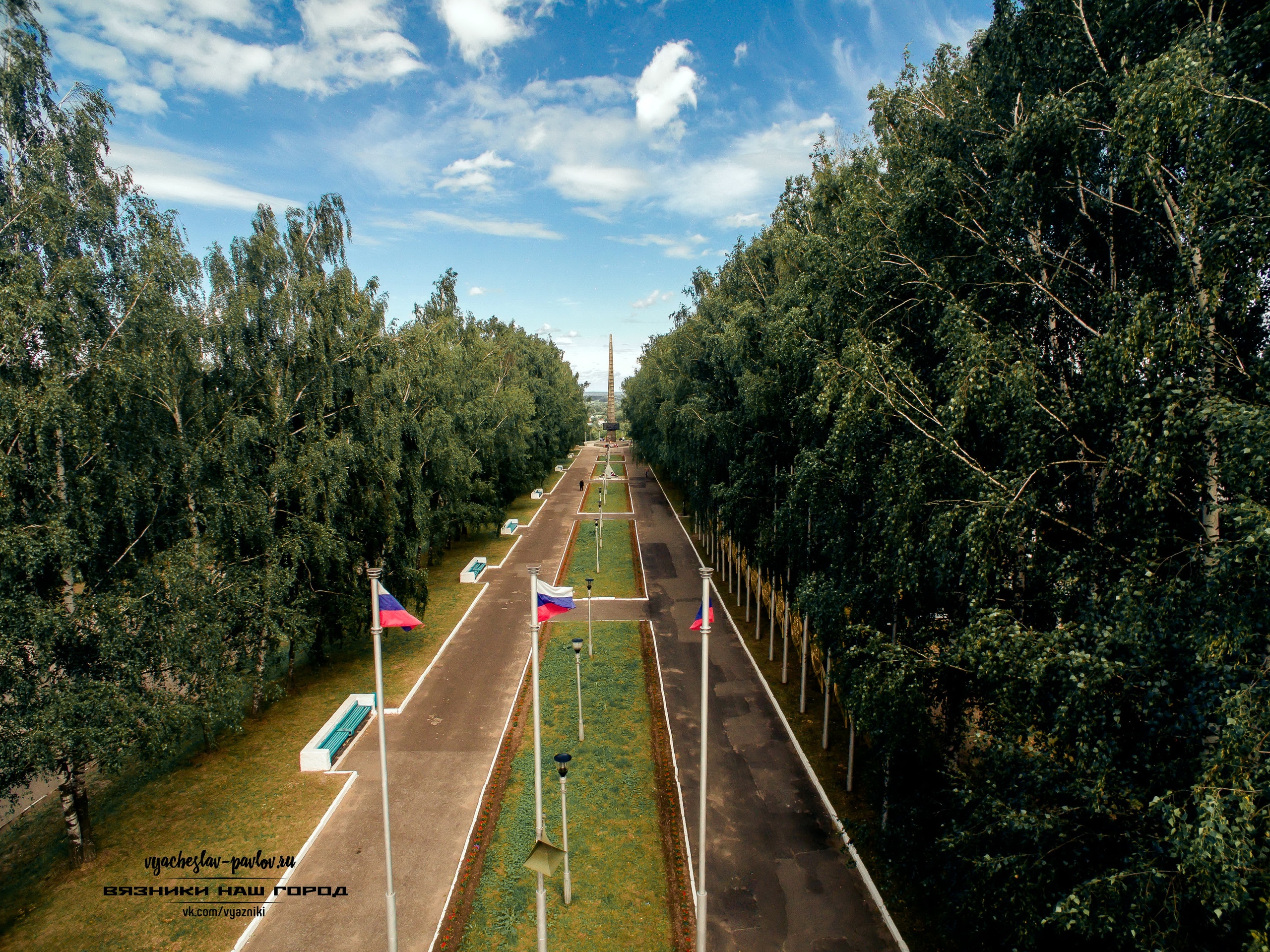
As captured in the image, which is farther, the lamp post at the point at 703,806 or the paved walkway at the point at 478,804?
the paved walkway at the point at 478,804

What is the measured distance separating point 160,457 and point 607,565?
20.9m

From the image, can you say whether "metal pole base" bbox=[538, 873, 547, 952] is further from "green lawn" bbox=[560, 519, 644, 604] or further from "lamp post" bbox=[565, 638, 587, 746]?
"green lawn" bbox=[560, 519, 644, 604]

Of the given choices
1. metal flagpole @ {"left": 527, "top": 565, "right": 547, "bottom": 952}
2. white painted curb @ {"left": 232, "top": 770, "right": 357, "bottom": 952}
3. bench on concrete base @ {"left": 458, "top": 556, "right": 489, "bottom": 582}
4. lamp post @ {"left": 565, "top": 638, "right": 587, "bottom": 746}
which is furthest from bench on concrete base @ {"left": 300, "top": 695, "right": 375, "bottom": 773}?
bench on concrete base @ {"left": 458, "top": 556, "right": 489, "bottom": 582}

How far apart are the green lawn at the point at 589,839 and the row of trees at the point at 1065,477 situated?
13.9 feet

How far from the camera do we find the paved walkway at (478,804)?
976cm

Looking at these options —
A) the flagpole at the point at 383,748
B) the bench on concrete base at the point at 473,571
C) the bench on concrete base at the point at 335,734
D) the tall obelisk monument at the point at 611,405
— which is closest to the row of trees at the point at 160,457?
the bench on concrete base at the point at 335,734

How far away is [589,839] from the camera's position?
1168cm

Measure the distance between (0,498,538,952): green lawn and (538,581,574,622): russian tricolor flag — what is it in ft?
22.1

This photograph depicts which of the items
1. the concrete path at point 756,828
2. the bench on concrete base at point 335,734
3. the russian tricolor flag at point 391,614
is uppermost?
the russian tricolor flag at point 391,614

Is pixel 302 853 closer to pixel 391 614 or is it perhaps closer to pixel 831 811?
pixel 391 614

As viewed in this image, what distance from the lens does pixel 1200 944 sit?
555 cm

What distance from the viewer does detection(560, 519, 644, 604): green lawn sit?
88.1 feet

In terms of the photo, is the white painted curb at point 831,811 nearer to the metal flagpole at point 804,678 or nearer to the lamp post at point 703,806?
the metal flagpole at point 804,678

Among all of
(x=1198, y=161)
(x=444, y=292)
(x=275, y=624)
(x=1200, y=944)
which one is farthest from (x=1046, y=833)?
(x=444, y=292)
